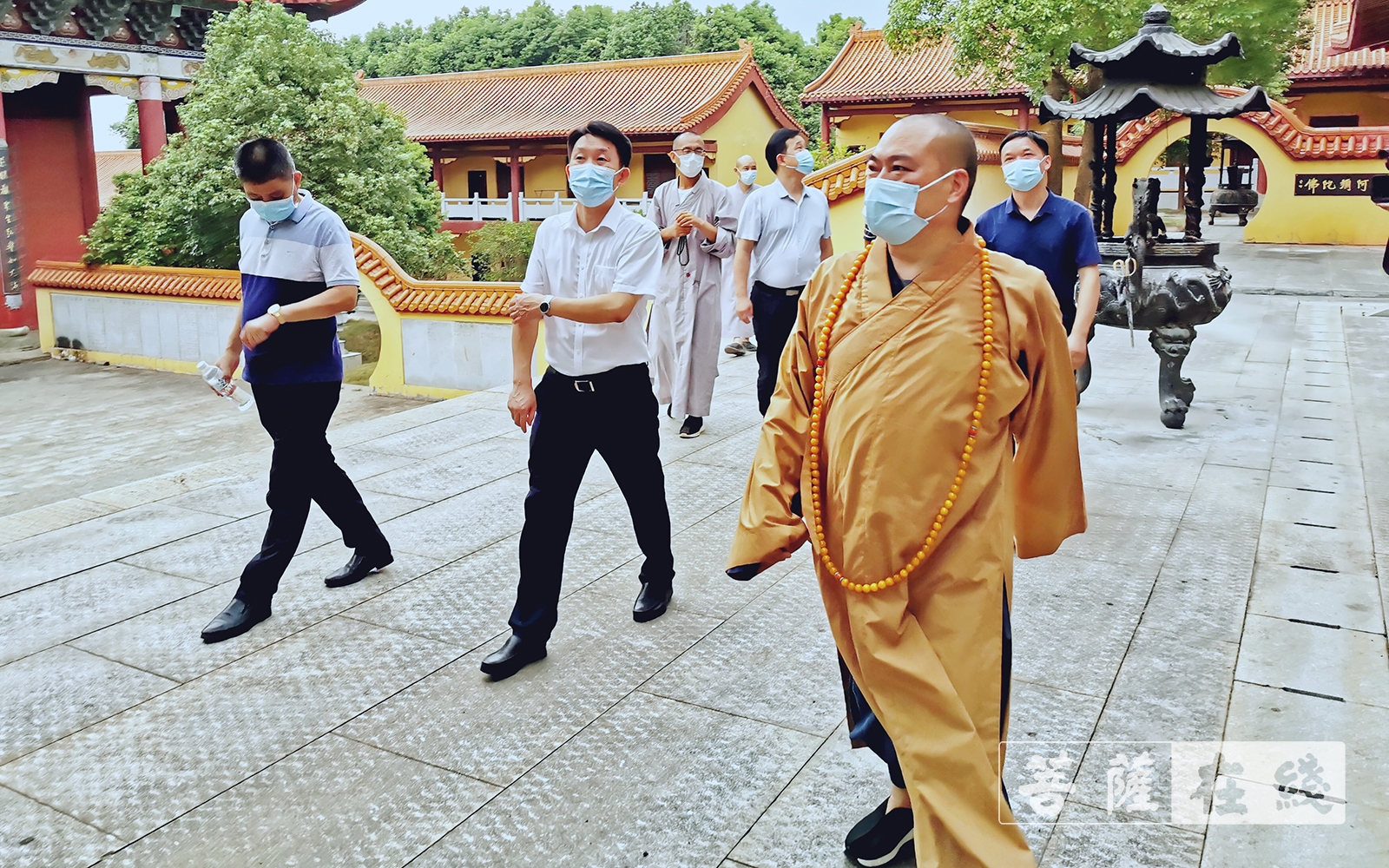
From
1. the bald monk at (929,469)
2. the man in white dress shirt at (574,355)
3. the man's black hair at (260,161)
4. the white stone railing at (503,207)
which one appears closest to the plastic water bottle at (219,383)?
the man's black hair at (260,161)

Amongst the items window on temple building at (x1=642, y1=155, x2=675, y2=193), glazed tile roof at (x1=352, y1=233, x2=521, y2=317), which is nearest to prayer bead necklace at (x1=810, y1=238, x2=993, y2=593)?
glazed tile roof at (x1=352, y1=233, x2=521, y2=317)

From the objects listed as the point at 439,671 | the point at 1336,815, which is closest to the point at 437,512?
the point at 439,671

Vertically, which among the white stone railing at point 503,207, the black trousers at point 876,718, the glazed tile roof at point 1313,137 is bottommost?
the black trousers at point 876,718

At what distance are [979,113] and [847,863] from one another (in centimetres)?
2518

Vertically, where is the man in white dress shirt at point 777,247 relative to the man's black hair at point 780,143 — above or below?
below

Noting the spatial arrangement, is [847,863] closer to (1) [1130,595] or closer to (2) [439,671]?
(2) [439,671]

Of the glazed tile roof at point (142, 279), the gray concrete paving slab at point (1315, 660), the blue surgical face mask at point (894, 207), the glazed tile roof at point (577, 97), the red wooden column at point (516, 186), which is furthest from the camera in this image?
the glazed tile roof at point (577, 97)

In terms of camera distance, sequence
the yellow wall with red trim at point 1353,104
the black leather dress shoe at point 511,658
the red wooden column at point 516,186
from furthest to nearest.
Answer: the red wooden column at point 516,186 < the yellow wall with red trim at point 1353,104 < the black leather dress shoe at point 511,658

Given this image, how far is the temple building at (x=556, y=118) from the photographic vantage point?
2617 cm

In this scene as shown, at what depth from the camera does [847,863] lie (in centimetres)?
248

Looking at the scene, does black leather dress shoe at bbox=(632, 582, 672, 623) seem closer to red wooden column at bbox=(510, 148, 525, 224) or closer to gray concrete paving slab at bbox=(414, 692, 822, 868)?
gray concrete paving slab at bbox=(414, 692, 822, 868)

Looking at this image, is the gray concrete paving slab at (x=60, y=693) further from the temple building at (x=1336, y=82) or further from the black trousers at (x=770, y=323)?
the temple building at (x=1336, y=82)

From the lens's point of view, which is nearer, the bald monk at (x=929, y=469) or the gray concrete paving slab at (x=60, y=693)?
the bald monk at (x=929, y=469)

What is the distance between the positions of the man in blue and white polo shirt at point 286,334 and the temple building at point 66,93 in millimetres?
12655
